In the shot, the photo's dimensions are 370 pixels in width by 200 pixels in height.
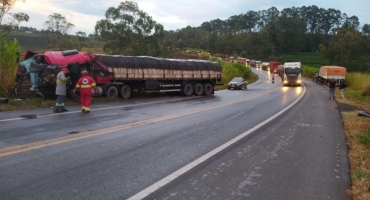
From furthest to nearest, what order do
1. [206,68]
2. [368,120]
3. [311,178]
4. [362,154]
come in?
[206,68] < [368,120] < [362,154] < [311,178]

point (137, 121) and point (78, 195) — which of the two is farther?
point (137, 121)

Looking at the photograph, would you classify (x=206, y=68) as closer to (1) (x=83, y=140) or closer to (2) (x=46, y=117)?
(2) (x=46, y=117)

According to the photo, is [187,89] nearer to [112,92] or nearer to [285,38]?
[112,92]

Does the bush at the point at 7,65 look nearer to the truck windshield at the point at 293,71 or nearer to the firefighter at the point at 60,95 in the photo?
the firefighter at the point at 60,95

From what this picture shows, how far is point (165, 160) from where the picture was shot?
22.7 feet

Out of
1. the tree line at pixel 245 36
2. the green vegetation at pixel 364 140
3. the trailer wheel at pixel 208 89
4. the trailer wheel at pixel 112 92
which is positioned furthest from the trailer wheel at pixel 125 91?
the tree line at pixel 245 36

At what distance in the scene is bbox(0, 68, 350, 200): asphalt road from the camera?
526cm

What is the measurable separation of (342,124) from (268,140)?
539 cm

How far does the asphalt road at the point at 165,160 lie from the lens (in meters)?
5.26

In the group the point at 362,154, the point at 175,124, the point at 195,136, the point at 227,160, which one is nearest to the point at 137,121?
the point at 175,124

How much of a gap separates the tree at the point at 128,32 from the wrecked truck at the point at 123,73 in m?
33.8

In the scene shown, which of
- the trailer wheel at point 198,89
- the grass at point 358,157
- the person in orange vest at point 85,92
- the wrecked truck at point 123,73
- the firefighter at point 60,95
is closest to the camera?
the grass at point 358,157

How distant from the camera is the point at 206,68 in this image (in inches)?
1097

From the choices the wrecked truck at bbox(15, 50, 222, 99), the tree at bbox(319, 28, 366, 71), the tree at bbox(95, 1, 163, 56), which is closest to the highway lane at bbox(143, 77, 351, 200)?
the wrecked truck at bbox(15, 50, 222, 99)
